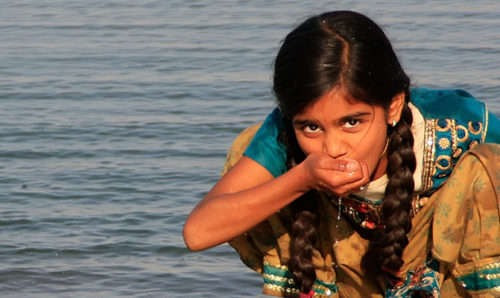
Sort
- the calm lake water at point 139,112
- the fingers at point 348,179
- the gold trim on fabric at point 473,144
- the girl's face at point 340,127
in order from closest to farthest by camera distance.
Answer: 1. the fingers at point 348,179
2. the girl's face at point 340,127
3. the gold trim on fabric at point 473,144
4. the calm lake water at point 139,112

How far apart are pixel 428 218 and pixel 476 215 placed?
19cm

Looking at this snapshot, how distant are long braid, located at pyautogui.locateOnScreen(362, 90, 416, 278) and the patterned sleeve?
0.37 feet

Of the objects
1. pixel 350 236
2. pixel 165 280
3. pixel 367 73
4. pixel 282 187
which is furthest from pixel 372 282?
pixel 165 280

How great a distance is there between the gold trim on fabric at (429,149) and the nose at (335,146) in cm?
41

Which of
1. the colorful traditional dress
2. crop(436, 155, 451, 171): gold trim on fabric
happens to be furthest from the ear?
crop(436, 155, 451, 171): gold trim on fabric

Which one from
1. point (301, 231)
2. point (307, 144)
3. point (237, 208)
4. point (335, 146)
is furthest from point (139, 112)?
point (335, 146)

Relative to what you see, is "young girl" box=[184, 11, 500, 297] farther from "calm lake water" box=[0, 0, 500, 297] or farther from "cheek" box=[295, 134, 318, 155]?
"calm lake water" box=[0, 0, 500, 297]

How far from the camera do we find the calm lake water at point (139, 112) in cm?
566

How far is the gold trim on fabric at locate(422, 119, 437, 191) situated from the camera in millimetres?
3377

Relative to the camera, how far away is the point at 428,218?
3.46 m

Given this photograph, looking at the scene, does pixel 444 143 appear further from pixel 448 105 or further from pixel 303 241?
pixel 303 241

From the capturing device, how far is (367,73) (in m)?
3.12

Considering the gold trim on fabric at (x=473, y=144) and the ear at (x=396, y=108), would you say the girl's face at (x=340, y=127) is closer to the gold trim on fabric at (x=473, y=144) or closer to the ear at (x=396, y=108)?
the ear at (x=396, y=108)

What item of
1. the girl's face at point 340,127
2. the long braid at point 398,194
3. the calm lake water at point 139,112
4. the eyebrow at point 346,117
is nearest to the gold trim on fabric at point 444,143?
the long braid at point 398,194
